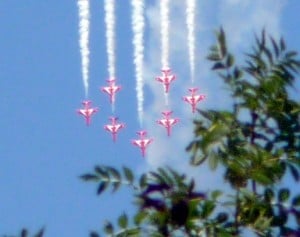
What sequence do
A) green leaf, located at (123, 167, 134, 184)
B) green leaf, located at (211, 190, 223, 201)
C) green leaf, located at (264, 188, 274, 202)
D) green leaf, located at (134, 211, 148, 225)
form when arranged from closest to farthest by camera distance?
green leaf, located at (134, 211, 148, 225) < green leaf, located at (211, 190, 223, 201) < green leaf, located at (264, 188, 274, 202) < green leaf, located at (123, 167, 134, 184)

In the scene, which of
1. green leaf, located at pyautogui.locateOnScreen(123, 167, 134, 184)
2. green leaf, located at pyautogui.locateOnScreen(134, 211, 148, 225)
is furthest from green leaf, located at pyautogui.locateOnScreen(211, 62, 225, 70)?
green leaf, located at pyautogui.locateOnScreen(134, 211, 148, 225)

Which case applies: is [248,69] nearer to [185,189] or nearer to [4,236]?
[185,189]

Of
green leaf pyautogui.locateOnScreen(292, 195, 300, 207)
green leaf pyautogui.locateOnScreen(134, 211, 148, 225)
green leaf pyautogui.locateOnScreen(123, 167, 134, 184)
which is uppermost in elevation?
green leaf pyautogui.locateOnScreen(123, 167, 134, 184)

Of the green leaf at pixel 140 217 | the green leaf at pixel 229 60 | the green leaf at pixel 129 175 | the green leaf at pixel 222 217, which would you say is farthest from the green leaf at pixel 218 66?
the green leaf at pixel 140 217

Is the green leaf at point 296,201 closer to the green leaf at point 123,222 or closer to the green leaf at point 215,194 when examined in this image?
the green leaf at point 215,194

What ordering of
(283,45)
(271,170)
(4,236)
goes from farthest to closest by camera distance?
(283,45), (271,170), (4,236)

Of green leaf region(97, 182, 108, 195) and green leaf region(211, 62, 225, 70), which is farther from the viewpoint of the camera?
green leaf region(211, 62, 225, 70)

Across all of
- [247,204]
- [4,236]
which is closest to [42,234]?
[4,236]

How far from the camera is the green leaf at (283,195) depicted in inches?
432

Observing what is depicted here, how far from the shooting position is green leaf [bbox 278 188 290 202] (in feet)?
36.0

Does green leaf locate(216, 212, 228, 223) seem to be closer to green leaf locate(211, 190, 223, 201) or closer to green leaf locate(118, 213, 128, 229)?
green leaf locate(211, 190, 223, 201)

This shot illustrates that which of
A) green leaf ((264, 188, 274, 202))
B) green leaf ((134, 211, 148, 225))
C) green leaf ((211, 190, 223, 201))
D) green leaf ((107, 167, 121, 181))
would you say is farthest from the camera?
green leaf ((107, 167, 121, 181))

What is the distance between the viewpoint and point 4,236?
10242mm

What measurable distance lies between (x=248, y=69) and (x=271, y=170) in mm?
1100
